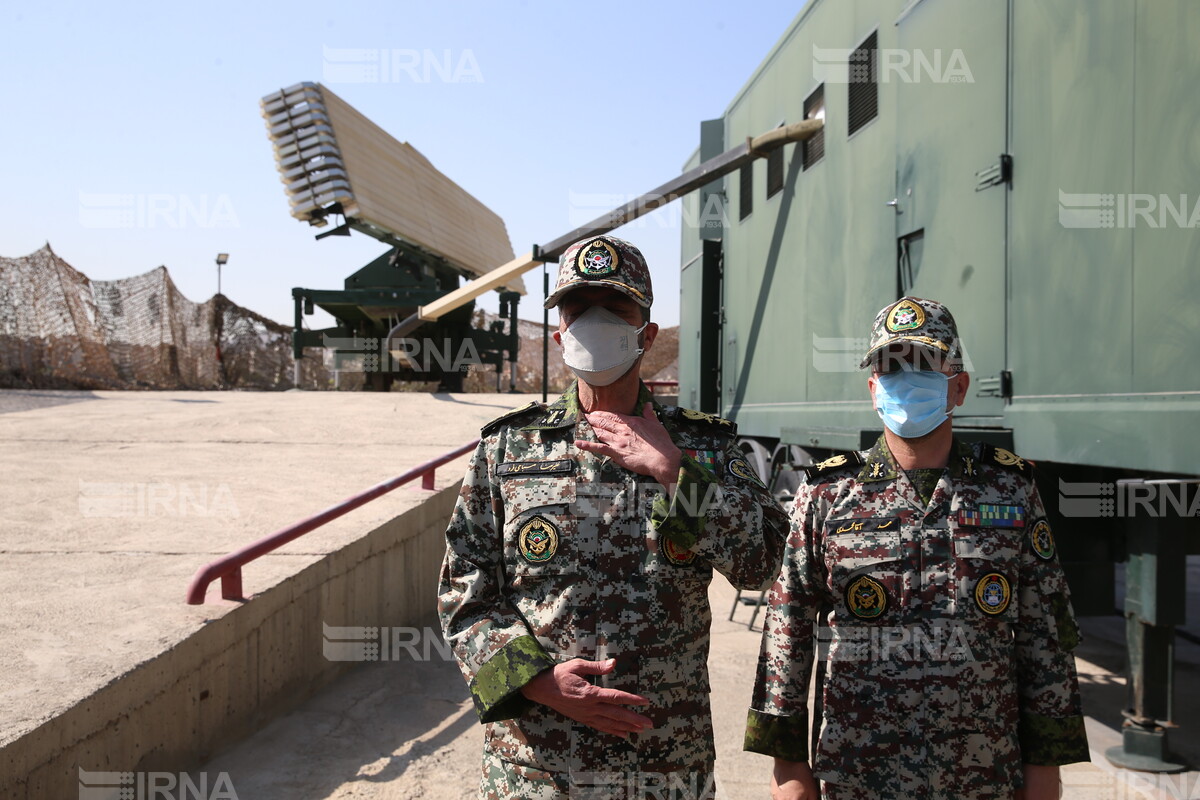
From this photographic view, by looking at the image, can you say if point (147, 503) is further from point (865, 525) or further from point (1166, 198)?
point (1166, 198)

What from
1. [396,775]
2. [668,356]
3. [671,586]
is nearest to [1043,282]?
[671,586]

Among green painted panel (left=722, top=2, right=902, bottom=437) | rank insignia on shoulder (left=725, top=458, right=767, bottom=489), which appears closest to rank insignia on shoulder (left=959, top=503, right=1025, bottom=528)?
rank insignia on shoulder (left=725, top=458, right=767, bottom=489)

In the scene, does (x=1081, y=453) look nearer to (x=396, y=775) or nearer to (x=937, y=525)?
(x=937, y=525)

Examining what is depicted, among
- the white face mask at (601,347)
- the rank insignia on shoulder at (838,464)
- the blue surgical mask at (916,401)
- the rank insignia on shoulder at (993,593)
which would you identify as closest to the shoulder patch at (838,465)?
the rank insignia on shoulder at (838,464)

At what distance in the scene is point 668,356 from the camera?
24.1 m

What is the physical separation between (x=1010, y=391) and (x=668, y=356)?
2027 centimetres

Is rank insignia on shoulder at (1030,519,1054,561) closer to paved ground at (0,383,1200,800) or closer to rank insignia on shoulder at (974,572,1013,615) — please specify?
rank insignia on shoulder at (974,572,1013,615)

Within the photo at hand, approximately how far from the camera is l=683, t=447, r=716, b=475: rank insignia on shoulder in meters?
1.87

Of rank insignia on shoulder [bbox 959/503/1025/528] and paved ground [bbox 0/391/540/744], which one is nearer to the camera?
rank insignia on shoulder [bbox 959/503/1025/528]

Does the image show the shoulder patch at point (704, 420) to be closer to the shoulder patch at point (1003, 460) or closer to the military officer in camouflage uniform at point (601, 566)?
the military officer in camouflage uniform at point (601, 566)

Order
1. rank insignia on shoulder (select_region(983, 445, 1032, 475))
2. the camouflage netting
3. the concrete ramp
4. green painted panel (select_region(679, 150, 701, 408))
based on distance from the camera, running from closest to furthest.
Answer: rank insignia on shoulder (select_region(983, 445, 1032, 475)) → the concrete ramp → green painted panel (select_region(679, 150, 701, 408)) → the camouflage netting

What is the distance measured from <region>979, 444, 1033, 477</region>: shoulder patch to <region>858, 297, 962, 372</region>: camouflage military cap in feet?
0.64

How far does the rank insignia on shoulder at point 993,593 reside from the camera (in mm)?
1832

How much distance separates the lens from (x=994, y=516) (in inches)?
74.1
